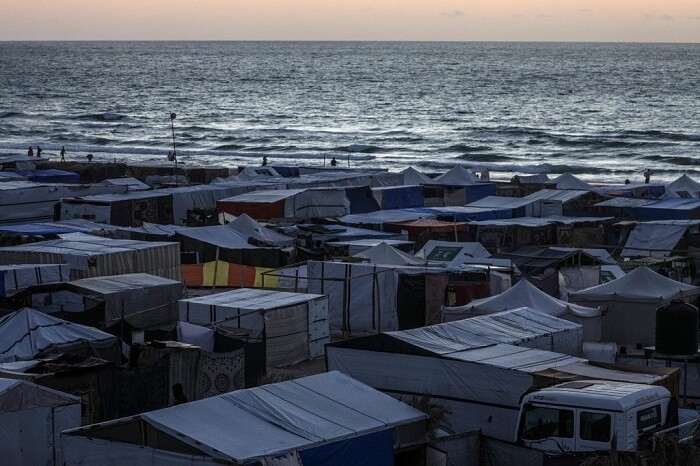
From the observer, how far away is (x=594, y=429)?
36.4 ft

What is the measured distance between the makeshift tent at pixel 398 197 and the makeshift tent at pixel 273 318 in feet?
53.1

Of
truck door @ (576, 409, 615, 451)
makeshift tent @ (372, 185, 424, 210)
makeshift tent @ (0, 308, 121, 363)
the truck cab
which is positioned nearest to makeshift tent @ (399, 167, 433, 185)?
makeshift tent @ (372, 185, 424, 210)

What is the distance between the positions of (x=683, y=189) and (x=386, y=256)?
1911cm

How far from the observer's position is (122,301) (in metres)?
19.2

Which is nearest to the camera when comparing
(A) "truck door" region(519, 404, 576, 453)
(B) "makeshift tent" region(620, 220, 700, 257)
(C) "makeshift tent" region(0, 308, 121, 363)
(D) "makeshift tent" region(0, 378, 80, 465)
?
(A) "truck door" region(519, 404, 576, 453)

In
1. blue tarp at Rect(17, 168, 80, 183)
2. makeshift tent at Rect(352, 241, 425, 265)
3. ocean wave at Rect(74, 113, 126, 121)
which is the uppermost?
makeshift tent at Rect(352, 241, 425, 265)

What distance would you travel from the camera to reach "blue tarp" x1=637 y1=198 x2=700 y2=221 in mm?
31359

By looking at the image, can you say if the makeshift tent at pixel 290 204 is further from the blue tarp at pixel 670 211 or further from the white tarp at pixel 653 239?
the white tarp at pixel 653 239

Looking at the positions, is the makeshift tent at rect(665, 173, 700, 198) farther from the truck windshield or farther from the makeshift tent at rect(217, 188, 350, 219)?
the truck windshield

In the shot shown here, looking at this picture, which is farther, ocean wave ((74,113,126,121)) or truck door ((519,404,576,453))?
ocean wave ((74,113,126,121))

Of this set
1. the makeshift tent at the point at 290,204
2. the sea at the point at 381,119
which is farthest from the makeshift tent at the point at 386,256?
the sea at the point at 381,119

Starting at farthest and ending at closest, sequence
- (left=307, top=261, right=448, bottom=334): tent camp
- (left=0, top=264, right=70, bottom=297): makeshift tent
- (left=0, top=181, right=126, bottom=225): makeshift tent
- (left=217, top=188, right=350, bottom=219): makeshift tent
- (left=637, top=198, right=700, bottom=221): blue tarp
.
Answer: (left=217, top=188, right=350, bottom=219): makeshift tent < (left=0, top=181, right=126, bottom=225): makeshift tent < (left=637, top=198, right=700, bottom=221): blue tarp < (left=307, top=261, right=448, bottom=334): tent camp < (left=0, top=264, right=70, bottom=297): makeshift tent

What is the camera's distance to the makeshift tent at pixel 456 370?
13.2 m

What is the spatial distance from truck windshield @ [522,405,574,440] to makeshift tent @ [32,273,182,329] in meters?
8.15
